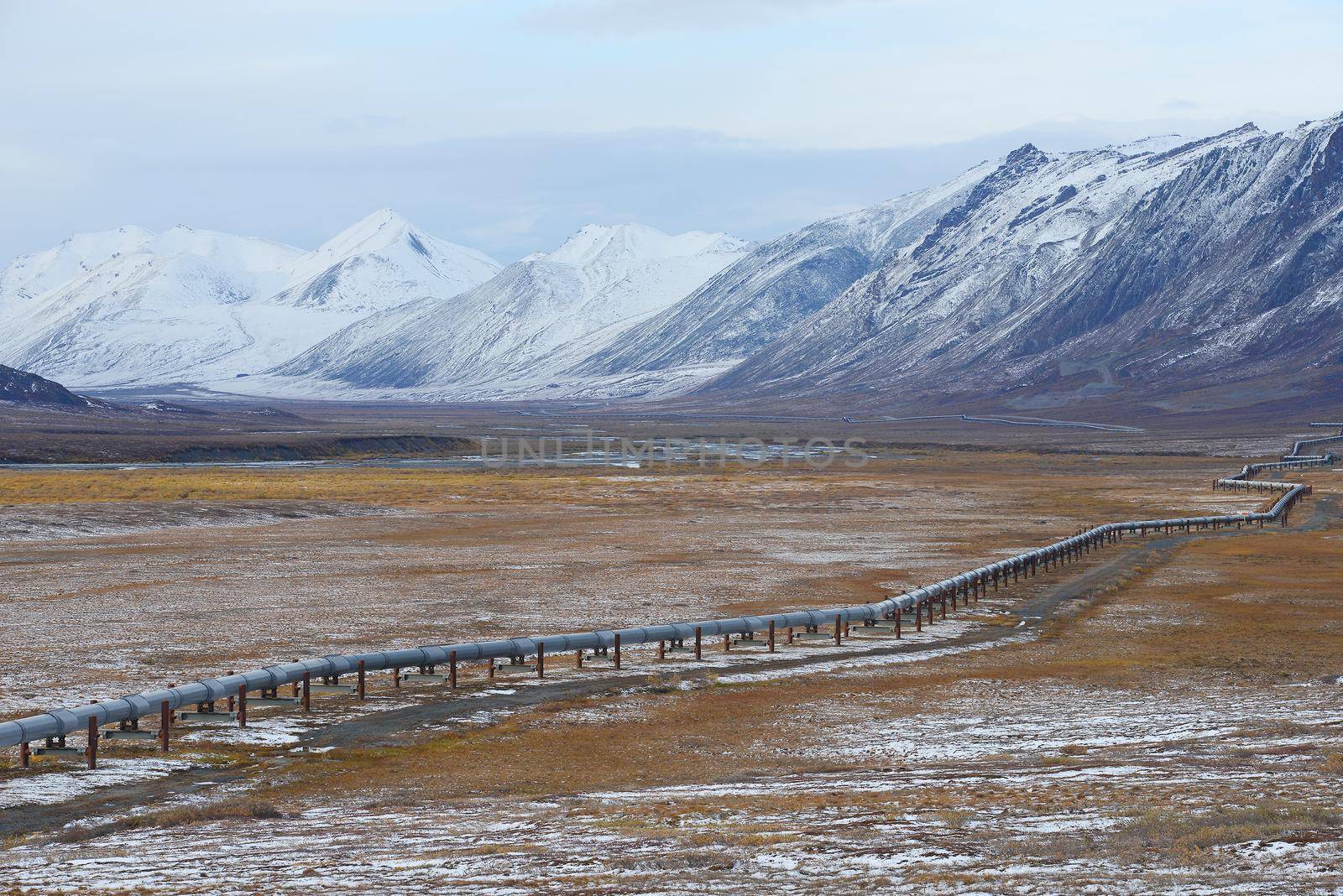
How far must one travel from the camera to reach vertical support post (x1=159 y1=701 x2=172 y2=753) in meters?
23.5

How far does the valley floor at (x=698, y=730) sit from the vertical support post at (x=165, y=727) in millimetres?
431

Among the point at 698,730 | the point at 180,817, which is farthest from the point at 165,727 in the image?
the point at 698,730

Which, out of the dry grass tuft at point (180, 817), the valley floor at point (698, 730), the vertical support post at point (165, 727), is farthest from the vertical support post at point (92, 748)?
the dry grass tuft at point (180, 817)

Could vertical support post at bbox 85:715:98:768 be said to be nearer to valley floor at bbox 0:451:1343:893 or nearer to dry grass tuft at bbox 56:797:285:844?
valley floor at bbox 0:451:1343:893

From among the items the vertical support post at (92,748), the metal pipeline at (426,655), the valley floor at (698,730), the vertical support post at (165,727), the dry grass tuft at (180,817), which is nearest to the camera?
the valley floor at (698,730)

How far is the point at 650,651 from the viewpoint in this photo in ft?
113

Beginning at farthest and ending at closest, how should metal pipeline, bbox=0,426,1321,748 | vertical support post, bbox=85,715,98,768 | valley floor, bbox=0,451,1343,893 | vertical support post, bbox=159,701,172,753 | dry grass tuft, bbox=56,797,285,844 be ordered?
vertical support post, bbox=159,701,172,753, metal pipeline, bbox=0,426,1321,748, vertical support post, bbox=85,715,98,768, dry grass tuft, bbox=56,797,285,844, valley floor, bbox=0,451,1343,893

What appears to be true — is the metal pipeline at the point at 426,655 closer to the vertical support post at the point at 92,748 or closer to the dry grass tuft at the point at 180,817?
the vertical support post at the point at 92,748

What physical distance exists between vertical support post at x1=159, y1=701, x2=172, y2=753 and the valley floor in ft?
1.42

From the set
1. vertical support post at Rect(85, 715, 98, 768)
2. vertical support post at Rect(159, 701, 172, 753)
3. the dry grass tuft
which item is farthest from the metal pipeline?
the dry grass tuft

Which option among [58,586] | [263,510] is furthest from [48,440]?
[58,586]

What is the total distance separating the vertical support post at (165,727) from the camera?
23453 mm

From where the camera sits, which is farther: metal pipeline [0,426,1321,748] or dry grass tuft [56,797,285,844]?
metal pipeline [0,426,1321,748]

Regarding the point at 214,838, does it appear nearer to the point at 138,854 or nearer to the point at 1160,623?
the point at 138,854
